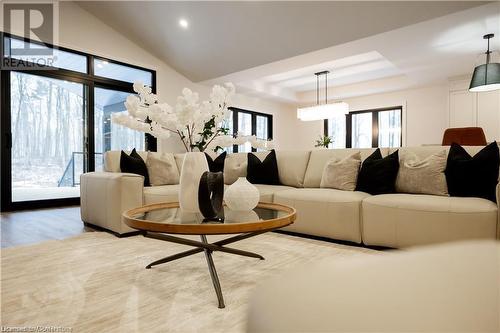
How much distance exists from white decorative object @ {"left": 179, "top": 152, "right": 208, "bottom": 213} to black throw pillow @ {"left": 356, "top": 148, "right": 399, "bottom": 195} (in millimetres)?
1660

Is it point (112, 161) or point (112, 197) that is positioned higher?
point (112, 161)

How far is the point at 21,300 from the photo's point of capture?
1.53 m

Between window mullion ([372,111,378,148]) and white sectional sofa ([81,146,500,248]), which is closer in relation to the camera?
white sectional sofa ([81,146,500,248])

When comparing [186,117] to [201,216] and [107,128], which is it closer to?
[201,216]

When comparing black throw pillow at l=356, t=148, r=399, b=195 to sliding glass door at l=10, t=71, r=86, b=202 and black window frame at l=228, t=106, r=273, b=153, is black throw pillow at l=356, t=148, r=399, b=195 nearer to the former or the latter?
black window frame at l=228, t=106, r=273, b=153

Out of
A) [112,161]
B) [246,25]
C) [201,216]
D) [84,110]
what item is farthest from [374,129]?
[201,216]

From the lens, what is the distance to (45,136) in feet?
15.8

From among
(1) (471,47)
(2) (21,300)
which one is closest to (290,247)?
(2) (21,300)

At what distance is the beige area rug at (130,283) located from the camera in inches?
52.5

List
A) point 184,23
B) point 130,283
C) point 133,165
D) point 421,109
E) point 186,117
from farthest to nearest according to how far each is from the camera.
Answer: point 421,109
point 184,23
point 133,165
point 130,283
point 186,117

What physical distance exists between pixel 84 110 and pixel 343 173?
4.46m

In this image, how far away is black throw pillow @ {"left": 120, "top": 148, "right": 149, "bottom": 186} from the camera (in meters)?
3.30

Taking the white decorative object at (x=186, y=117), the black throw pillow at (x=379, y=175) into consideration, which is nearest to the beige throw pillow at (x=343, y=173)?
the black throw pillow at (x=379, y=175)

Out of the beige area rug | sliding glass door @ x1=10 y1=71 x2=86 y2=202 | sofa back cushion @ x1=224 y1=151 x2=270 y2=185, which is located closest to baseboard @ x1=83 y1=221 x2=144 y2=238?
the beige area rug
